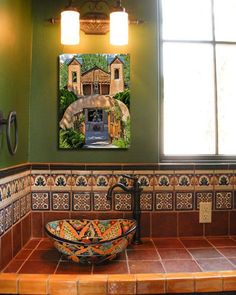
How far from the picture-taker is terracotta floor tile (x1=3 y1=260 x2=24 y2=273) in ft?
3.87

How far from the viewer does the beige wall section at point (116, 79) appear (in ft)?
5.24

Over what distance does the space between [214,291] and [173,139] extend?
0.81m

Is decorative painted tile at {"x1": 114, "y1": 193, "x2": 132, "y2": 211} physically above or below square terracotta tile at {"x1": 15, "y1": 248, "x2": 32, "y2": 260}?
above

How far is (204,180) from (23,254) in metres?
0.97

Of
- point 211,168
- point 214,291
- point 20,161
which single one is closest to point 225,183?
point 211,168

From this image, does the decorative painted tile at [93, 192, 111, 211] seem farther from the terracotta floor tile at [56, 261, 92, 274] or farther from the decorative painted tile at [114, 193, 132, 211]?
the terracotta floor tile at [56, 261, 92, 274]

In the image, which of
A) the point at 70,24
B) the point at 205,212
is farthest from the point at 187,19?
the point at 205,212

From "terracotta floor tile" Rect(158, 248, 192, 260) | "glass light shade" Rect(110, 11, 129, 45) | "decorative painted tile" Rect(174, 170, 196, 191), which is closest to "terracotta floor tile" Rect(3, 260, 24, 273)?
"terracotta floor tile" Rect(158, 248, 192, 260)

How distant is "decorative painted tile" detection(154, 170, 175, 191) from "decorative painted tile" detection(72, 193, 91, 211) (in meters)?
0.36

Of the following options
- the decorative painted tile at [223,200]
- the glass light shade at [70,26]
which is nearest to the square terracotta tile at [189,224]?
the decorative painted tile at [223,200]

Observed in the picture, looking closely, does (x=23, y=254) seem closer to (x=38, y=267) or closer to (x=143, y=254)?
(x=38, y=267)

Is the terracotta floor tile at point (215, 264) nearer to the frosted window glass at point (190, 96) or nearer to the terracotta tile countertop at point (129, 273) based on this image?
the terracotta tile countertop at point (129, 273)

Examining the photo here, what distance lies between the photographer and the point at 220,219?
1.62 metres

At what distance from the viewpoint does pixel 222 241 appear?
5.10 ft
